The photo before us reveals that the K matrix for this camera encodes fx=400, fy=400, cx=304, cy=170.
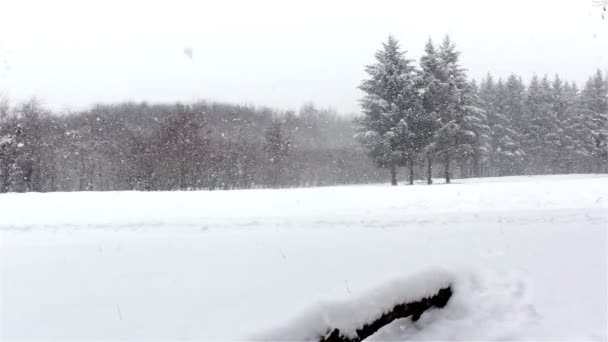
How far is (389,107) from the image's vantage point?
32156mm

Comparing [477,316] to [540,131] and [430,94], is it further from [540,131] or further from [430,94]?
[540,131]

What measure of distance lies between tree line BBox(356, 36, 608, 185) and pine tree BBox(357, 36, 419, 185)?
8cm

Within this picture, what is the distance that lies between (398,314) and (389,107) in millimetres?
29307

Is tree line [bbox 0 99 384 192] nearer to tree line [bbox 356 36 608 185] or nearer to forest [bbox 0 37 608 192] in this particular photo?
forest [bbox 0 37 608 192]

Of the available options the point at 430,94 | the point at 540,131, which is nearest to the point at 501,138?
the point at 540,131

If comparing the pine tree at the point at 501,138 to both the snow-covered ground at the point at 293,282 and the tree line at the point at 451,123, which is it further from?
the snow-covered ground at the point at 293,282

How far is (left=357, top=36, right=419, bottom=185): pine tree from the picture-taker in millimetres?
32000

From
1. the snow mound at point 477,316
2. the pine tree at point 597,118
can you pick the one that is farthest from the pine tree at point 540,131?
the snow mound at point 477,316

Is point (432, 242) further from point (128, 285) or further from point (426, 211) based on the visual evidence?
point (426, 211)

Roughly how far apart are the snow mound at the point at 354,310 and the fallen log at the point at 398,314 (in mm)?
35

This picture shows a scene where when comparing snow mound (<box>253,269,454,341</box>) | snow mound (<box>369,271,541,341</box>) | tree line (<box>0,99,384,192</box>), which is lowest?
snow mound (<box>369,271,541,341</box>)

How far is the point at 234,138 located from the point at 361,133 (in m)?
33.5

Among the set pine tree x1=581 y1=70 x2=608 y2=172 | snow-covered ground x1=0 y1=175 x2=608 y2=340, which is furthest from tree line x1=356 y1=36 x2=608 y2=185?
snow-covered ground x1=0 y1=175 x2=608 y2=340

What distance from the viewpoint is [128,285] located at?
5.05 metres
